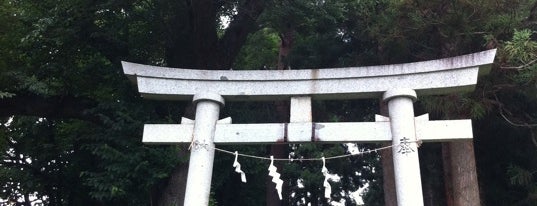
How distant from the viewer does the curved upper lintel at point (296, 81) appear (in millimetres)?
5398

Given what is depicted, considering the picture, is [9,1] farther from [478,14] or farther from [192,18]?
[478,14]

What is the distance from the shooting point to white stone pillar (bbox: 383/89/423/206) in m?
4.94

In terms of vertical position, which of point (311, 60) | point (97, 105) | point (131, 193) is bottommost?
point (131, 193)

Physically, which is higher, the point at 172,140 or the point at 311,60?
the point at 311,60

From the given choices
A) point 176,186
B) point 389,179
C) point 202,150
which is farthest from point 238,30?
point 202,150

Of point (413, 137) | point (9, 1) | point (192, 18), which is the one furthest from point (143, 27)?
point (413, 137)

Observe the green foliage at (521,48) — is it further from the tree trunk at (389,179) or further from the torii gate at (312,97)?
the tree trunk at (389,179)

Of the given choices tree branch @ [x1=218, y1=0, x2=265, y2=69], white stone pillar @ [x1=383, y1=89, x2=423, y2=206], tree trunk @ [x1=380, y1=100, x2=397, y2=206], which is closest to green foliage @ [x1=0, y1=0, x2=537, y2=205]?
tree branch @ [x1=218, y1=0, x2=265, y2=69]

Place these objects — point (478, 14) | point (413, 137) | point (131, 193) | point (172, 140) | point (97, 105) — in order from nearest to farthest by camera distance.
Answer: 1. point (413, 137)
2. point (172, 140)
3. point (478, 14)
4. point (131, 193)
5. point (97, 105)

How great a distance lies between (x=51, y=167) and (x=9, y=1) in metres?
3.34

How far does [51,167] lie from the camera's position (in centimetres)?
1033

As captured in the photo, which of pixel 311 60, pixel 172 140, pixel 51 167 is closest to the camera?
pixel 172 140

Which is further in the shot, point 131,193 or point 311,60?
point 311,60

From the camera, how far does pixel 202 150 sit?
17.5ft
